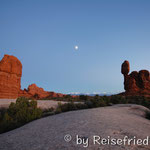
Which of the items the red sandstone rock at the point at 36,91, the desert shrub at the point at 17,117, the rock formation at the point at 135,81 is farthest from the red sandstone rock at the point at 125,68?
the desert shrub at the point at 17,117

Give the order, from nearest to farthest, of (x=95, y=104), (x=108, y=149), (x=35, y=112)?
(x=108, y=149) < (x=35, y=112) < (x=95, y=104)

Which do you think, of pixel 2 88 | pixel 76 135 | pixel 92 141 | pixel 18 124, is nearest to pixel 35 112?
pixel 18 124

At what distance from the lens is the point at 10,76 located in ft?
88.2

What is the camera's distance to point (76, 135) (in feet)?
11.8

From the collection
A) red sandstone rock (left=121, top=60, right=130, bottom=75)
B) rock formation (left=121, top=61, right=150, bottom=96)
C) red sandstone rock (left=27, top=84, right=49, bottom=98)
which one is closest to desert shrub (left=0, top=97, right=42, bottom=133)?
red sandstone rock (left=27, top=84, right=49, bottom=98)

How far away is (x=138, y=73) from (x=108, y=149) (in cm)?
5648

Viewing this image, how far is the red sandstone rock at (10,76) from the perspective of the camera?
25.7 m

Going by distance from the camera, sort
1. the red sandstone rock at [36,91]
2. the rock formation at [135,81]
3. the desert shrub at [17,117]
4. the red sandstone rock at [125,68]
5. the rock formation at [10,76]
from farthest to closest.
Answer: the red sandstone rock at [125,68], the red sandstone rock at [36,91], the rock formation at [135,81], the rock formation at [10,76], the desert shrub at [17,117]

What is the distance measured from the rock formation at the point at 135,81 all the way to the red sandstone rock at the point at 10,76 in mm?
35933

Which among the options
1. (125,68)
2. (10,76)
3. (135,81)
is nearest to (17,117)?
(10,76)

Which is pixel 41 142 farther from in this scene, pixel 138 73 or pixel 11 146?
pixel 138 73

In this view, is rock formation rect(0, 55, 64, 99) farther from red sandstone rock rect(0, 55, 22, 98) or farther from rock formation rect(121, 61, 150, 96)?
rock formation rect(121, 61, 150, 96)

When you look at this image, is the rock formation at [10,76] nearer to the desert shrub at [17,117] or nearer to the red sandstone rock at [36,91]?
the desert shrub at [17,117]

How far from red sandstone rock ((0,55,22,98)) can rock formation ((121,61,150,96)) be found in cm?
3593
